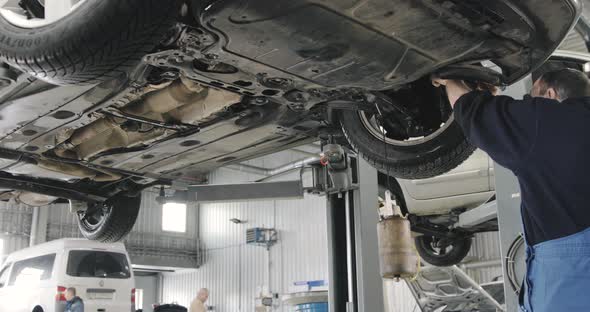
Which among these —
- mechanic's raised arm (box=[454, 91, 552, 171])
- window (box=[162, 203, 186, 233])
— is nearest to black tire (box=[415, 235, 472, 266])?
mechanic's raised arm (box=[454, 91, 552, 171])

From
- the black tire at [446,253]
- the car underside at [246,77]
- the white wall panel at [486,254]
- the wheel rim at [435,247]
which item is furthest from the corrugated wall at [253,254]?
the car underside at [246,77]

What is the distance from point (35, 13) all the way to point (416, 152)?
2.03 metres

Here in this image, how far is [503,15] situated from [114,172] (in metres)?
3.32

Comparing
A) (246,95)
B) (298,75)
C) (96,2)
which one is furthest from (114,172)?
(96,2)

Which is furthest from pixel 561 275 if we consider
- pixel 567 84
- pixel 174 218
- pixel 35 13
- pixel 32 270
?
pixel 174 218

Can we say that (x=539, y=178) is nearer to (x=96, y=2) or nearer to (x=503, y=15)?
(x=503, y=15)

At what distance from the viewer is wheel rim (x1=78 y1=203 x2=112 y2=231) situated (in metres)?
5.48

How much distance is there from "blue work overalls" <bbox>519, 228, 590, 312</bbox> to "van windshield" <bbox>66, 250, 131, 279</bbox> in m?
7.84

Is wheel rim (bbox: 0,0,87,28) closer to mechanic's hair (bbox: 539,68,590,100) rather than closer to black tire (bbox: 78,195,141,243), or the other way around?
mechanic's hair (bbox: 539,68,590,100)

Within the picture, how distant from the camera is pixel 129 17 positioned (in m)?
2.07

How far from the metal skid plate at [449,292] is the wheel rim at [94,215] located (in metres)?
3.54

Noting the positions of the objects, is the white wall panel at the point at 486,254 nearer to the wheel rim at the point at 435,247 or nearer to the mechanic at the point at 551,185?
the wheel rim at the point at 435,247

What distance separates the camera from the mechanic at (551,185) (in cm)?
186

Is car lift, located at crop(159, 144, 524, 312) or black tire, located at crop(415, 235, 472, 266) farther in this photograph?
black tire, located at crop(415, 235, 472, 266)
